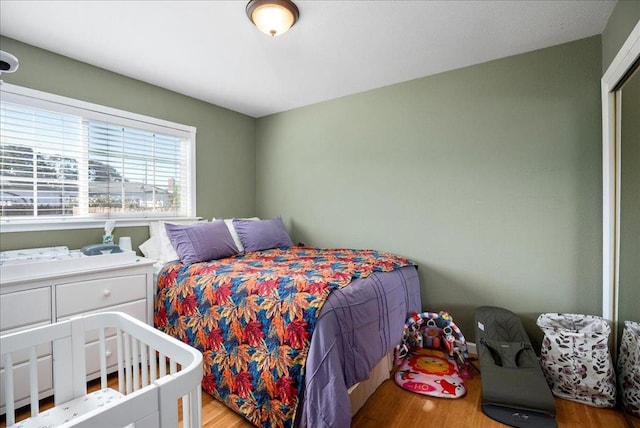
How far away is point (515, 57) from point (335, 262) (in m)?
2.15

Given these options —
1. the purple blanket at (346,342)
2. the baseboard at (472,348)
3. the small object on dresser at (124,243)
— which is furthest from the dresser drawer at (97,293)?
the baseboard at (472,348)

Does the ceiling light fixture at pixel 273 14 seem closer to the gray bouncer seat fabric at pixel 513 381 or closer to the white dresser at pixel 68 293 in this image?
the white dresser at pixel 68 293

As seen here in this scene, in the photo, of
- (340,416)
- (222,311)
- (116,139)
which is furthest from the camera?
(116,139)

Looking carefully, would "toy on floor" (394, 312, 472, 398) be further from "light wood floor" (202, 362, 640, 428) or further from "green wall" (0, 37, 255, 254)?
"green wall" (0, 37, 255, 254)

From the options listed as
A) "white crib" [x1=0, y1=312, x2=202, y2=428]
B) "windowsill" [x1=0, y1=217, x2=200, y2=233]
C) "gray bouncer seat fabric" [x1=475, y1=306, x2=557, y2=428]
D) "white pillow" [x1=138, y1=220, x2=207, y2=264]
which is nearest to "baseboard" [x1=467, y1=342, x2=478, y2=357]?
"gray bouncer seat fabric" [x1=475, y1=306, x2=557, y2=428]

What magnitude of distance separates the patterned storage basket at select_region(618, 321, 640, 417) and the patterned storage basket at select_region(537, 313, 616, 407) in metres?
0.06

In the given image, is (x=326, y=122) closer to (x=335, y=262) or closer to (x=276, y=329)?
(x=335, y=262)

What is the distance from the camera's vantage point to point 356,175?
3.24 metres

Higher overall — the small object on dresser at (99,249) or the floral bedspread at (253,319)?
the small object on dresser at (99,249)

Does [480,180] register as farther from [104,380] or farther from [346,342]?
[104,380]

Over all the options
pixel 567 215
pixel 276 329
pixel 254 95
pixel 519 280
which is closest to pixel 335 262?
pixel 276 329

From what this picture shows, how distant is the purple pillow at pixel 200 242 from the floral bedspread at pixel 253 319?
149 millimetres

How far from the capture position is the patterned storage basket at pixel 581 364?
187 cm

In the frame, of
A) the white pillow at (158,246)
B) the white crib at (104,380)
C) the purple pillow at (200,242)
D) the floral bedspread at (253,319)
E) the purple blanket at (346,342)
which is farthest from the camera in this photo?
the white pillow at (158,246)
